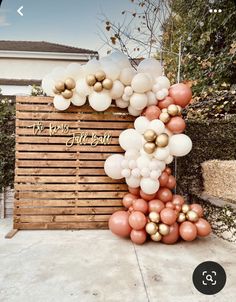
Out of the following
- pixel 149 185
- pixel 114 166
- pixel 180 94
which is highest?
pixel 180 94

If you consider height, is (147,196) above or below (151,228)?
above

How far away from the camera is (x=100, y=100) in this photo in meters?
3.92

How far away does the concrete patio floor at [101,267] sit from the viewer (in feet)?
8.28

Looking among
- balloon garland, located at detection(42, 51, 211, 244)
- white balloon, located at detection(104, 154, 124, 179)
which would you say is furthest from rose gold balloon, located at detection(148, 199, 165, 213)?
white balloon, located at detection(104, 154, 124, 179)

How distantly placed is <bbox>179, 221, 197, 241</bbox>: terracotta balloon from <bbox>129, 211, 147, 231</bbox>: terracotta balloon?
0.47m

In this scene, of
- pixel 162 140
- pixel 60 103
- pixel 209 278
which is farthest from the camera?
pixel 60 103

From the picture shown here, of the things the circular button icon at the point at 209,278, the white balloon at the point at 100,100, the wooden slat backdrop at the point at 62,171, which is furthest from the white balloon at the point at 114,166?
the circular button icon at the point at 209,278

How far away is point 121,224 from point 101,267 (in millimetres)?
806

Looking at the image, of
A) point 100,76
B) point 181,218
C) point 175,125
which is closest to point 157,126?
point 175,125

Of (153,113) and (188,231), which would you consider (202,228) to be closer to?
(188,231)

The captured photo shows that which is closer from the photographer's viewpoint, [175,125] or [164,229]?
[164,229]

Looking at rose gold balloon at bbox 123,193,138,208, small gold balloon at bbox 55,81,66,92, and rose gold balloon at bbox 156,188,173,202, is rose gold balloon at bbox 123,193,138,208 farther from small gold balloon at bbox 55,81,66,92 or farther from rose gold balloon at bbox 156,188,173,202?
small gold balloon at bbox 55,81,66,92

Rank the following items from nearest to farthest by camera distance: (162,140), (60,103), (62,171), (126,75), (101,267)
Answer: (101,267) < (162,140) < (126,75) < (60,103) < (62,171)

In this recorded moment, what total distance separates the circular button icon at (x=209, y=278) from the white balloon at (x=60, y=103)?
8.20 feet
